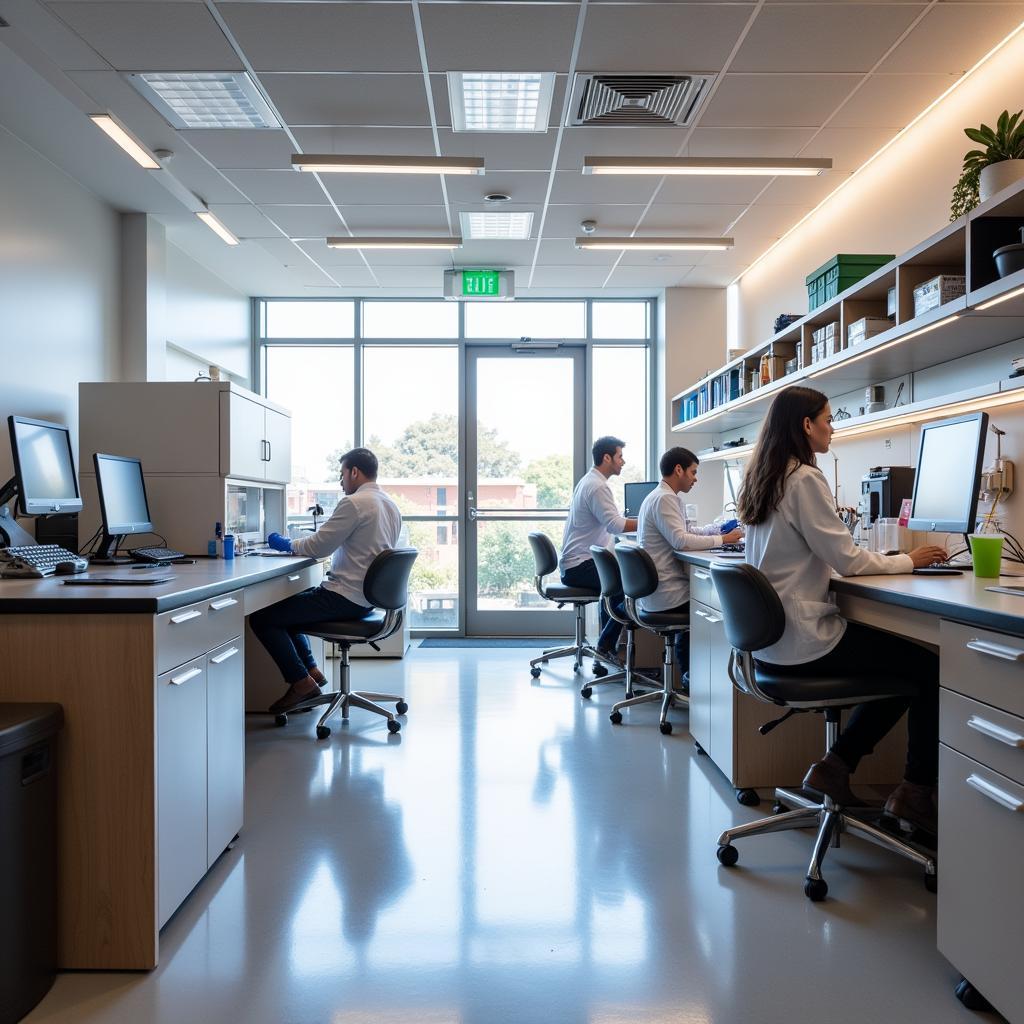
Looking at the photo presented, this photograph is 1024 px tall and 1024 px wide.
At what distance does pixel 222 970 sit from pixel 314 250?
490 centimetres

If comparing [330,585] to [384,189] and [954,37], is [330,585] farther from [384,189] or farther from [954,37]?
[954,37]

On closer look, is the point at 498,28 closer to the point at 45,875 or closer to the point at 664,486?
the point at 664,486

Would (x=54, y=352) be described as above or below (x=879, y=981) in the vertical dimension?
above

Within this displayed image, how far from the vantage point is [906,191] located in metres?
3.94

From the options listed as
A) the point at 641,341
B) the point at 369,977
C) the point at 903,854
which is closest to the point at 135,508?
the point at 369,977

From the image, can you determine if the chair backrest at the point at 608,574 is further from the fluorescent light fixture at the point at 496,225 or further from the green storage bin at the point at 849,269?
the fluorescent light fixture at the point at 496,225

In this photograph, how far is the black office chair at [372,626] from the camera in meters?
3.81

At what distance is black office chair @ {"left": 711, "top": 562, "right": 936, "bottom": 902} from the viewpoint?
7.41 feet

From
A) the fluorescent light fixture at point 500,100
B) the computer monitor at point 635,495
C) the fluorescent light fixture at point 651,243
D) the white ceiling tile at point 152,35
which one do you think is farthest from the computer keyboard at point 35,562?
the computer monitor at point 635,495

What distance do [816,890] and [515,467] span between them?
5.06 meters

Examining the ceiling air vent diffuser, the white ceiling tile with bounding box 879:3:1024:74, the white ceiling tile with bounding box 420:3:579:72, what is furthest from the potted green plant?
the white ceiling tile with bounding box 420:3:579:72

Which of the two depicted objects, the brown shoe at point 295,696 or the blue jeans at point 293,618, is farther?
the brown shoe at point 295,696

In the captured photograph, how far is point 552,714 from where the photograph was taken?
13.9ft

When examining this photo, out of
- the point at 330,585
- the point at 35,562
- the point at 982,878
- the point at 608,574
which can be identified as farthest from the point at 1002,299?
the point at 35,562
